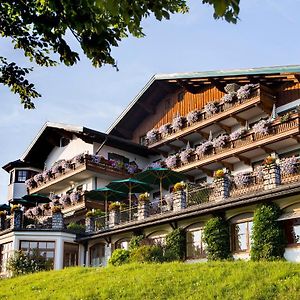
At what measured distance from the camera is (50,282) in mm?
23172

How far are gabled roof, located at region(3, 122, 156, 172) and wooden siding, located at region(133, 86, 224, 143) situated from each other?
5.82 ft

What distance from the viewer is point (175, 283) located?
763 inches

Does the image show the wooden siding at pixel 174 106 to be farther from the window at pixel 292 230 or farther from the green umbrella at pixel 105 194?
the window at pixel 292 230

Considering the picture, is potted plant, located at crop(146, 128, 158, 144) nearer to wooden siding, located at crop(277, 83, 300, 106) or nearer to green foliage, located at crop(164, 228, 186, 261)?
wooden siding, located at crop(277, 83, 300, 106)

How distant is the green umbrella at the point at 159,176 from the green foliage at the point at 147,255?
476cm

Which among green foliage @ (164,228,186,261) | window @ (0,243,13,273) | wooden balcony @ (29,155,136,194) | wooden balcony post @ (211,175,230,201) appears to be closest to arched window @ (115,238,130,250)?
green foliage @ (164,228,186,261)

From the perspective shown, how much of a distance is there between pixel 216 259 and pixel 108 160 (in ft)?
49.2

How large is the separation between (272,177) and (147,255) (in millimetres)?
6442

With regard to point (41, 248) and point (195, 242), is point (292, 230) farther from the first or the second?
point (41, 248)

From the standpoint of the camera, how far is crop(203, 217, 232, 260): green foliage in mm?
25891

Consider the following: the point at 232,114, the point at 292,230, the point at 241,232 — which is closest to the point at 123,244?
the point at 241,232

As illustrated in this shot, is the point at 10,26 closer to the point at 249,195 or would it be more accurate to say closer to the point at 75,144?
the point at 249,195

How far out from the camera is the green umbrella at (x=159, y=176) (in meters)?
30.2

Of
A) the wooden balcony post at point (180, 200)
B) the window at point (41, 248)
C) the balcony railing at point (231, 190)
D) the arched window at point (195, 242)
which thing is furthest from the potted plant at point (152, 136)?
the arched window at point (195, 242)
